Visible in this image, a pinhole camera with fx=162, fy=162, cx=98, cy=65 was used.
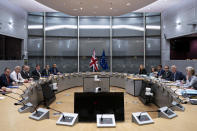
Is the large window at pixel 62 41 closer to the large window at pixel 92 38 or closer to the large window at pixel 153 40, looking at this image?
the large window at pixel 92 38

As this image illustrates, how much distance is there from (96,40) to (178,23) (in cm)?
481

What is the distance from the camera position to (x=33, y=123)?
1702 millimetres

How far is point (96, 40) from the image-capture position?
10500mm

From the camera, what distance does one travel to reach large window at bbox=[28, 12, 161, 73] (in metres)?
9.86

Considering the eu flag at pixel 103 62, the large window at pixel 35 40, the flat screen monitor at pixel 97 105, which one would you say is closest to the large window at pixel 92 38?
the eu flag at pixel 103 62

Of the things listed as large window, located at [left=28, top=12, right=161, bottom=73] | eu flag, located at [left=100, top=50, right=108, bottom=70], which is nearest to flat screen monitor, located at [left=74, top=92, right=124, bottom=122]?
eu flag, located at [left=100, top=50, right=108, bottom=70]

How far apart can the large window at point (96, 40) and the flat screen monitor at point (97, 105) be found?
27.6 ft

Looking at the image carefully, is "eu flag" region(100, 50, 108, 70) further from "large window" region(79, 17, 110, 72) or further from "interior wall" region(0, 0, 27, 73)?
"interior wall" region(0, 0, 27, 73)

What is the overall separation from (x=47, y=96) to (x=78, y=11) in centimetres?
466

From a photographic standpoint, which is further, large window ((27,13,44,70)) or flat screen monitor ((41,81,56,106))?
large window ((27,13,44,70))

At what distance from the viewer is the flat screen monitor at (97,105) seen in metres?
1.96

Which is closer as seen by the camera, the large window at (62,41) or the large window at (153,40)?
the large window at (153,40)

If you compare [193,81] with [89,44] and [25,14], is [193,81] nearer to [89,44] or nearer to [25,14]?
[89,44]

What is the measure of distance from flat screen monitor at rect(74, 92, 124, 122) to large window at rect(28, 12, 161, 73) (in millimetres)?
8420
